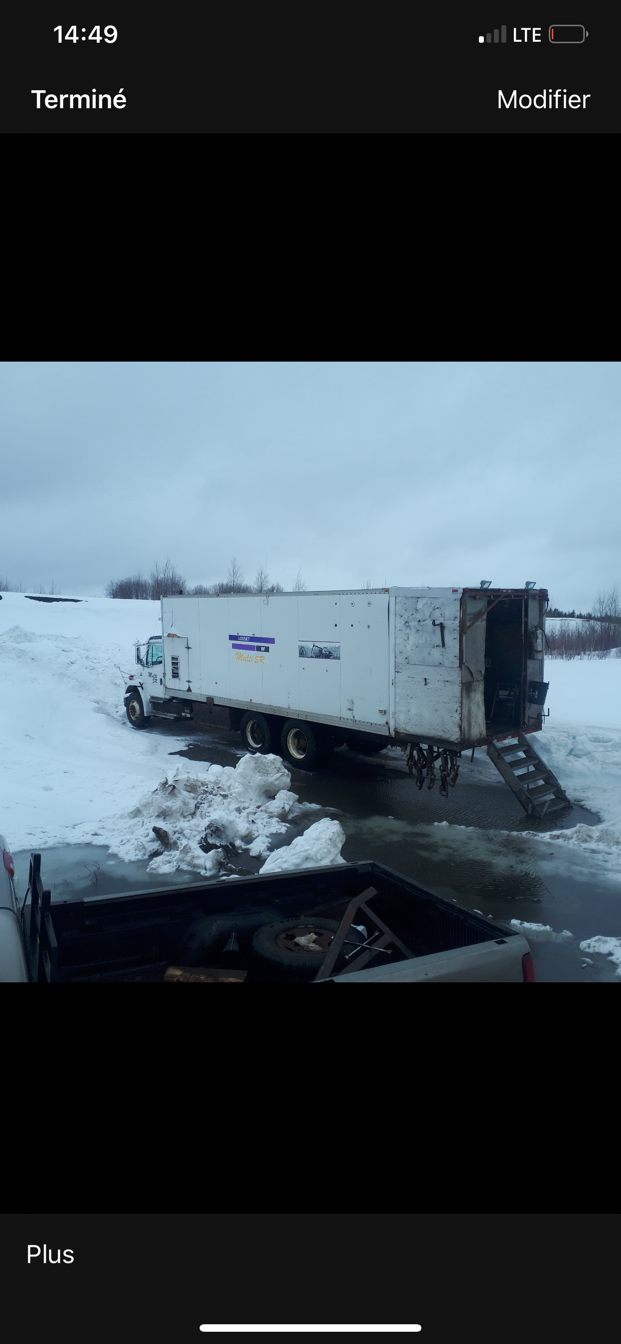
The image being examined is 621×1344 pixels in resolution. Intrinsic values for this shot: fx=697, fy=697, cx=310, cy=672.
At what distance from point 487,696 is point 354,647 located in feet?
8.42

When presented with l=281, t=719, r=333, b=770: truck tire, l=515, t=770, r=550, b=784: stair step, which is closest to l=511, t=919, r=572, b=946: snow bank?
l=515, t=770, r=550, b=784: stair step

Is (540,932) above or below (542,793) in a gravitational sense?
below

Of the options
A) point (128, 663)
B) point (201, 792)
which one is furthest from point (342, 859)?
point (128, 663)

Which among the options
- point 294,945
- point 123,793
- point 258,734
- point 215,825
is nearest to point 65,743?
point 123,793

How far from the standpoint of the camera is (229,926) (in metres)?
3.72

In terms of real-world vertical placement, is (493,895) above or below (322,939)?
below

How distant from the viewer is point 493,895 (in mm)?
7133

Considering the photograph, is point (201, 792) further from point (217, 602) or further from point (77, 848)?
point (217, 602)

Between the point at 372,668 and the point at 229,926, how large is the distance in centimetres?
780

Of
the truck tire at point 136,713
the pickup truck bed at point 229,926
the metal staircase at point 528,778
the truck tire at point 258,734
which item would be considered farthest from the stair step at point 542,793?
the truck tire at point 136,713

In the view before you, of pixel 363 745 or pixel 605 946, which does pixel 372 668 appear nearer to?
pixel 363 745

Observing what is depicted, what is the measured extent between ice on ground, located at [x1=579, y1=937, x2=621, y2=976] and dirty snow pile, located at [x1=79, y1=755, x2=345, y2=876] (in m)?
2.73

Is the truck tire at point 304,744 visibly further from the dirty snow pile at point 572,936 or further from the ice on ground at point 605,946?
the ice on ground at point 605,946

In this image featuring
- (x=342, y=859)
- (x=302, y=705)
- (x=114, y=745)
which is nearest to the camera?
(x=342, y=859)
